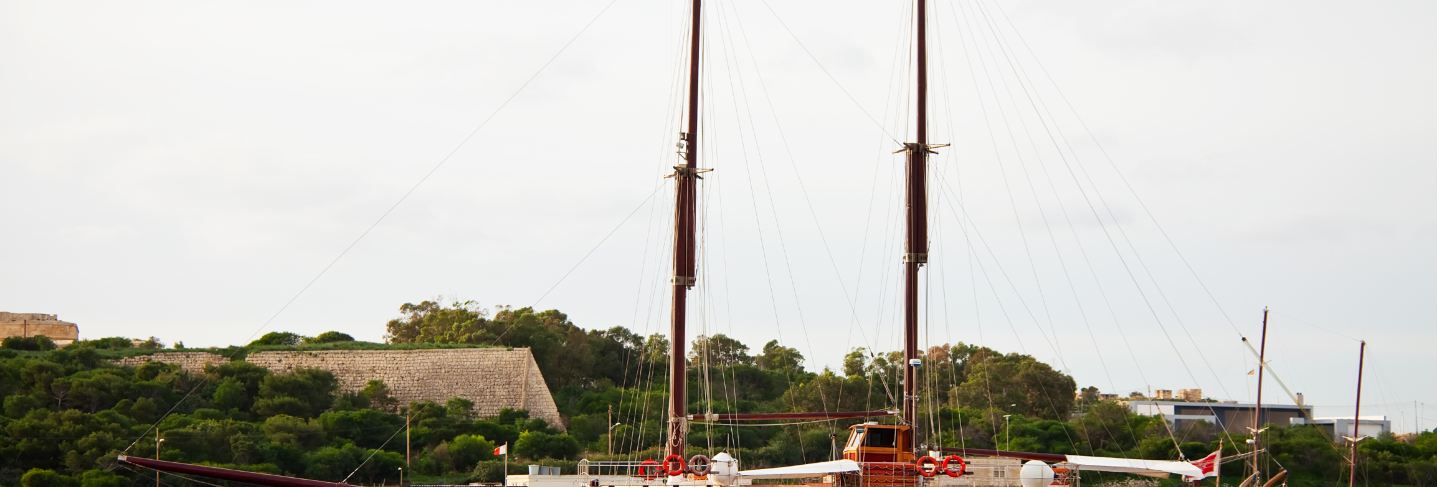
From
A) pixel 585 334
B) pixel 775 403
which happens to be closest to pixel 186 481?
pixel 775 403

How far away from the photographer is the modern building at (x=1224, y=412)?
7444 cm

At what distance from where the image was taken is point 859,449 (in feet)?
102

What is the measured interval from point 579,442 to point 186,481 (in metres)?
16.3

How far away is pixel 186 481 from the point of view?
47.4 m

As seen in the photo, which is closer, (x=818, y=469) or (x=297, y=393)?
(x=818, y=469)

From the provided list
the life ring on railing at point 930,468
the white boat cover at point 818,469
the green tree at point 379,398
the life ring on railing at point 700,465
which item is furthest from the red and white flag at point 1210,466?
the green tree at point 379,398

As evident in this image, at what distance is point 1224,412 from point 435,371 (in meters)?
43.3

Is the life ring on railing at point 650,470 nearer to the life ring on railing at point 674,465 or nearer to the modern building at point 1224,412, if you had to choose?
the life ring on railing at point 674,465

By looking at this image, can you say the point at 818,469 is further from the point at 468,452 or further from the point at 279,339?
the point at 279,339

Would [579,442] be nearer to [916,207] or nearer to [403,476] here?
[403,476]

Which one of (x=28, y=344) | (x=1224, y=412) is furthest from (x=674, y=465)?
(x=1224, y=412)

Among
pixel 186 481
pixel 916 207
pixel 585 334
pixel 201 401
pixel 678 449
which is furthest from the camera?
pixel 585 334

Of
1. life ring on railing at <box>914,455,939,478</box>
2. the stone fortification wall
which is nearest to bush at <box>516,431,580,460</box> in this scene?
the stone fortification wall

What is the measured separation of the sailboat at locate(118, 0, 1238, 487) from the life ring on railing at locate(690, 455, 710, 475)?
20 mm
